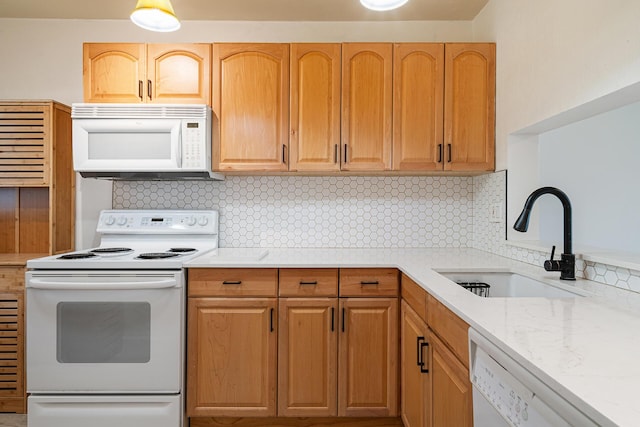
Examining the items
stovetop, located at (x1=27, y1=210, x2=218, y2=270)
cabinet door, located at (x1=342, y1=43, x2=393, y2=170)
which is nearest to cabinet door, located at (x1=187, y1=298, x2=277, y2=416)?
stovetop, located at (x1=27, y1=210, x2=218, y2=270)

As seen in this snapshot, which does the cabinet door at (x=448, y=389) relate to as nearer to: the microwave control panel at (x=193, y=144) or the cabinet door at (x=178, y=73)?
the microwave control panel at (x=193, y=144)

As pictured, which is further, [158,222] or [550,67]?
[158,222]

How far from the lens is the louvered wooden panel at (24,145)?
2.22m

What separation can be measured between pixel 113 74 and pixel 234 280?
146 cm

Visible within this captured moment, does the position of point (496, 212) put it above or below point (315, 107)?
below

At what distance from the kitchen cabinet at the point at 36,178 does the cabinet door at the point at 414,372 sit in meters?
2.14

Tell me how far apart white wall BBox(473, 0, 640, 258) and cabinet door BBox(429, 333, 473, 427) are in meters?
1.04

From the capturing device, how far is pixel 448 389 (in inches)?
48.5

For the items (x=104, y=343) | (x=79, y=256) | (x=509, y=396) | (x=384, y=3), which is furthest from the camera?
(x=79, y=256)

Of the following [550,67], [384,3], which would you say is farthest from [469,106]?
[384,3]

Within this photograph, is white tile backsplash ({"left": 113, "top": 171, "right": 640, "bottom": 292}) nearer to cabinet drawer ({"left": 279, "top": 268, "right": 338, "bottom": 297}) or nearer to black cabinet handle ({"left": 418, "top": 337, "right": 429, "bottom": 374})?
cabinet drawer ({"left": 279, "top": 268, "right": 338, "bottom": 297})

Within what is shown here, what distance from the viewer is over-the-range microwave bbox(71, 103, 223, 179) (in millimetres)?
2131

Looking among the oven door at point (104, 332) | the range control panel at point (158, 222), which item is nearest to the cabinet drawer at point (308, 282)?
the oven door at point (104, 332)

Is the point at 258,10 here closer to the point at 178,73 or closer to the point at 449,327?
the point at 178,73
